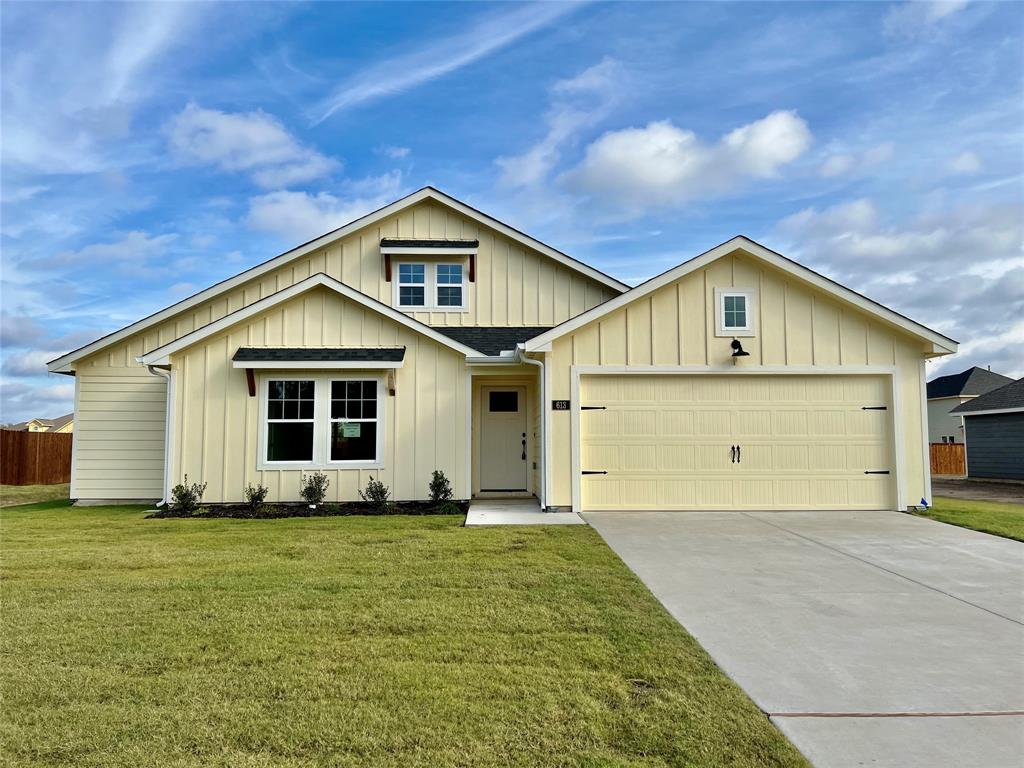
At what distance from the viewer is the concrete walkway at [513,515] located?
1021 centimetres

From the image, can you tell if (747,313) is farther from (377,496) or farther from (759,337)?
(377,496)

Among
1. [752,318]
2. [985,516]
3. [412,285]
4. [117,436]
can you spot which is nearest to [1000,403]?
[985,516]

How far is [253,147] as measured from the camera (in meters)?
16.1

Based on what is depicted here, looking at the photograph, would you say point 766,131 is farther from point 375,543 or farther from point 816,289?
point 375,543

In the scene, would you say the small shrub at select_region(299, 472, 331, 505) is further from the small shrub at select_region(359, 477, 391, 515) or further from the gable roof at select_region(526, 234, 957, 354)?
the gable roof at select_region(526, 234, 957, 354)

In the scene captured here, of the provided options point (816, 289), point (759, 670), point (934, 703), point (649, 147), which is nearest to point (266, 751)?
point (759, 670)

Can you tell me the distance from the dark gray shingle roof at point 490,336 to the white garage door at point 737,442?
229 centimetres

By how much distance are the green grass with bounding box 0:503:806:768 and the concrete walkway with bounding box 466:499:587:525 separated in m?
2.61

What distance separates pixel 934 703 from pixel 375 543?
20.5 feet

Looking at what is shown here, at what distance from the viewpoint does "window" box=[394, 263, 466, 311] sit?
14.9 metres

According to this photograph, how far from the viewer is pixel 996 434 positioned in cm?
2233

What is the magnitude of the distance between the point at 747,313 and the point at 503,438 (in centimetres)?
534

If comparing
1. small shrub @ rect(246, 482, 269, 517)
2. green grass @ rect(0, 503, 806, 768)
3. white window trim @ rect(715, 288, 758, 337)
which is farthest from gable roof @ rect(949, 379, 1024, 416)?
small shrub @ rect(246, 482, 269, 517)

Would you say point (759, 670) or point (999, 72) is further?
point (999, 72)
